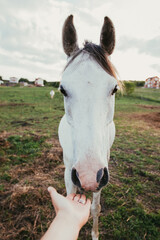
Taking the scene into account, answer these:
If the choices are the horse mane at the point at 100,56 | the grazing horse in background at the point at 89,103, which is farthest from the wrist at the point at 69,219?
the horse mane at the point at 100,56

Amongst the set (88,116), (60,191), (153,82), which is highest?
(153,82)

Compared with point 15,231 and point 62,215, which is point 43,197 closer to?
point 15,231

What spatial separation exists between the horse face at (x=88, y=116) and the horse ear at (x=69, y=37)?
33cm

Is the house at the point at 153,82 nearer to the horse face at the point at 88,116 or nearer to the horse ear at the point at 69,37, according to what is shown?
the horse ear at the point at 69,37

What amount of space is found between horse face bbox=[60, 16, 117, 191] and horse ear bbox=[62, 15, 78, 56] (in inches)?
13.0

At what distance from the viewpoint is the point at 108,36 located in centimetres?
171

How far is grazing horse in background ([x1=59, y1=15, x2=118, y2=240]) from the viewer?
3.59 ft

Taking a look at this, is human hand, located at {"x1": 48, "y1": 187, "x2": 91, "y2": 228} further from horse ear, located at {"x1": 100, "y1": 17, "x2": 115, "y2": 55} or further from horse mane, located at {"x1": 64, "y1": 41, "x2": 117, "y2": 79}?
horse ear, located at {"x1": 100, "y1": 17, "x2": 115, "y2": 55}

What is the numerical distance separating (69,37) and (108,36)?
0.51m

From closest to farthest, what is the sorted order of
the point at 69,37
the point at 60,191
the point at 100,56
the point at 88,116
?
the point at 88,116 → the point at 100,56 → the point at 69,37 → the point at 60,191

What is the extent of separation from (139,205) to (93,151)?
2.48 metres

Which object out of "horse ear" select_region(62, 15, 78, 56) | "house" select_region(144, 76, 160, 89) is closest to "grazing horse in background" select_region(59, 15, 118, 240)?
"horse ear" select_region(62, 15, 78, 56)

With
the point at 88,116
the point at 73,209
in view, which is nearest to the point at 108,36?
the point at 88,116

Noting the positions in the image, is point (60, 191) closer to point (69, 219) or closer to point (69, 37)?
point (69, 219)
